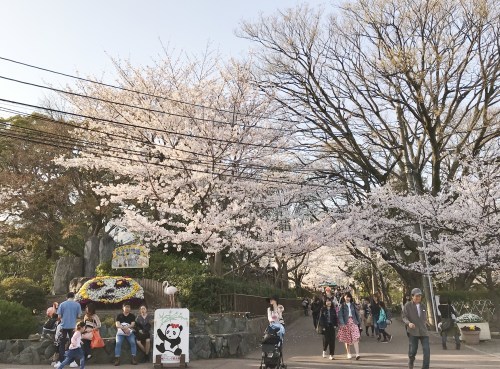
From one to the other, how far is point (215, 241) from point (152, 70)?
8.11 m

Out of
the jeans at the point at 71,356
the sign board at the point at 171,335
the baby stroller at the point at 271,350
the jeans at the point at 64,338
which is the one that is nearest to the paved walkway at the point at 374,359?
the sign board at the point at 171,335

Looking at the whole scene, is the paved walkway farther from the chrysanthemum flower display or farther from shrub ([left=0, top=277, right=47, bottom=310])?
shrub ([left=0, top=277, right=47, bottom=310])

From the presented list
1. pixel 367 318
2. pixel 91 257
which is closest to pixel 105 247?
pixel 91 257

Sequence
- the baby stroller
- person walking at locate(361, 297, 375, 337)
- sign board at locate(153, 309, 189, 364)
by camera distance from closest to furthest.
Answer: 1. the baby stroller
2. sign board at locate(153, 309, 189, 364)
3. person walking at locate(361, 297, 375, 337)

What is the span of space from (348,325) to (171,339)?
178 inches

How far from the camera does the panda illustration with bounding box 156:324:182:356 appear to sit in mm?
10523

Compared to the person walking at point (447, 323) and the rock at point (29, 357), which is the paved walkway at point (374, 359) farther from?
the rock at point (29, 357)

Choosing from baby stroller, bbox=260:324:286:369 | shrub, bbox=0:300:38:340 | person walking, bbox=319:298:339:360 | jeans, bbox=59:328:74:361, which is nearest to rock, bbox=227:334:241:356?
person walking, bbox=319:298:339:360

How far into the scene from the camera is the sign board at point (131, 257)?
814 inches

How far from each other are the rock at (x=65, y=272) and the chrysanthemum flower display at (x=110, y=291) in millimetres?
6579

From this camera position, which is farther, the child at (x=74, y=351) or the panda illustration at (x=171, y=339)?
the panda illustration at (x=171, y=339)

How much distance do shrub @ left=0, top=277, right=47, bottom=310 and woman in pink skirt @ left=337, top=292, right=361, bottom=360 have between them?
14.2m

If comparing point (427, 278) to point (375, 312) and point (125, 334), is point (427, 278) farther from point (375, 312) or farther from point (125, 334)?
point (125, 334)

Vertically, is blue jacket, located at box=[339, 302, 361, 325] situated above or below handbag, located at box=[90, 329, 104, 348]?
above
